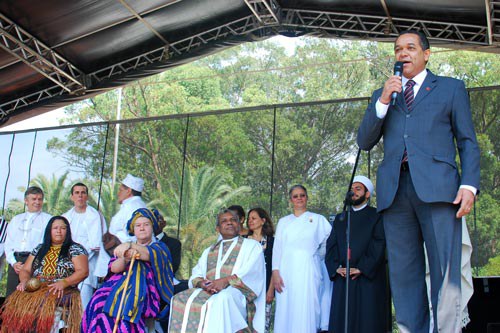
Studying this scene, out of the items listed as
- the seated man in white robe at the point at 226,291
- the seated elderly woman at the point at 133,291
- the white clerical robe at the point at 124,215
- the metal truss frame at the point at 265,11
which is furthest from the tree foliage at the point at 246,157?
the seated elderly woman at the point at 133,291

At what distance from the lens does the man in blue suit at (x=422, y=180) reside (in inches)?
108

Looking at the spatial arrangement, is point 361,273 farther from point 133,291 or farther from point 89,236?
point 89,236

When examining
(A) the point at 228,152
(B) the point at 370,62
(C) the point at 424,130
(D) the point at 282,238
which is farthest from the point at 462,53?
(C) the point at 424,130

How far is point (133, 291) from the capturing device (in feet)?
15.9

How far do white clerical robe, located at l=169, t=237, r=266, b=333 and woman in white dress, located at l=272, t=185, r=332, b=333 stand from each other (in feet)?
2.06

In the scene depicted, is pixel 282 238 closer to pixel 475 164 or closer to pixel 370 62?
pixel 475 164

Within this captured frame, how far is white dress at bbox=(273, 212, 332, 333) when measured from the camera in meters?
5.54

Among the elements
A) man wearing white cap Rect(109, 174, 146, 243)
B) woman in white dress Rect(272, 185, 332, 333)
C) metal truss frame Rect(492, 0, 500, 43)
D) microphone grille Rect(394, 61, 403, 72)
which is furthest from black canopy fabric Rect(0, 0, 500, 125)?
microphone grille Rect(394, 61, 403, 72)

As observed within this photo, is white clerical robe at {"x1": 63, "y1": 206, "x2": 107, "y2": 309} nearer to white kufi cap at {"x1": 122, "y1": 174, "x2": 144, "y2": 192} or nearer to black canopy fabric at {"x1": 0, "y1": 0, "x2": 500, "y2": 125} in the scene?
white kufi cap at {"x1": 122, "y1": 174, "x2": 144, "y2": 192}

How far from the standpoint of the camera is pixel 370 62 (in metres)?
22.1

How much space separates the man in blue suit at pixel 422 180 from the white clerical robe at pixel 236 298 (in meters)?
1.99

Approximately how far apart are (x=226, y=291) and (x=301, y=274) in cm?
103

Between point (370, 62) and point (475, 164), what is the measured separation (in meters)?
19.9

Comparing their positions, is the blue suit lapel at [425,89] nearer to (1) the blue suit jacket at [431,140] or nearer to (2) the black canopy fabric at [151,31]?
(1) the blue suit jacket at [431,140]
